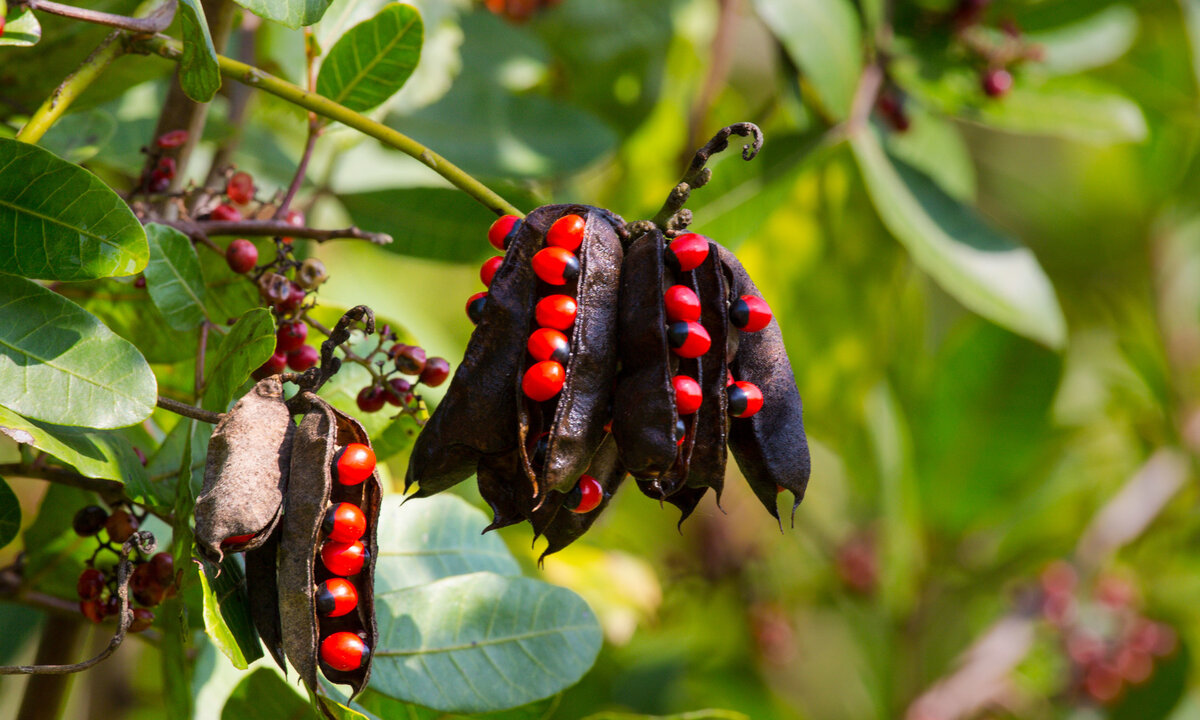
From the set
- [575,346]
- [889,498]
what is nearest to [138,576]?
[575,346]

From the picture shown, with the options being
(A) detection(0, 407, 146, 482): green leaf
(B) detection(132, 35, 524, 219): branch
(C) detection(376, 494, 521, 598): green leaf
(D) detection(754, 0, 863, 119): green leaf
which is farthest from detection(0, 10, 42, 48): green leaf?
(D) detection(754, 0, 863, 119): green leaf

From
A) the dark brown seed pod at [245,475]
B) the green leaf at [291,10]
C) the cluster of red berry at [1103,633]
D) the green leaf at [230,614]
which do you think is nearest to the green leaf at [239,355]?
the dark brown seed pod at [245,475]

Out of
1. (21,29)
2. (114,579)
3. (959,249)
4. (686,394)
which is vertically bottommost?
(959,249)

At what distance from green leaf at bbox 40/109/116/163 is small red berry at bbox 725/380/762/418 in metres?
0.73

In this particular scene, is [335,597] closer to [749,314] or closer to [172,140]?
[749,314]

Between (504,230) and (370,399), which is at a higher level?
(504,230)

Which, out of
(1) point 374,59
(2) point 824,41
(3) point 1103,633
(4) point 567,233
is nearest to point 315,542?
(4) point 567,233

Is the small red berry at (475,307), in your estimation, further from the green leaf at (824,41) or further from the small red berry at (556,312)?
the green leaf at (824,41)

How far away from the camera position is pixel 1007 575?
254cm

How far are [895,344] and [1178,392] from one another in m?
0.84

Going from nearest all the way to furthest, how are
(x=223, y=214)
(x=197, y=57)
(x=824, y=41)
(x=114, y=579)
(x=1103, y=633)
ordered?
(x=197, y=57), (x=114, y=579), (x=223, y=214), (x=824, y=41), (x=1103, y=633)

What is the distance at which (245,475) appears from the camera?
0.73 meters

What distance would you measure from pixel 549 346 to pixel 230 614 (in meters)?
0.31

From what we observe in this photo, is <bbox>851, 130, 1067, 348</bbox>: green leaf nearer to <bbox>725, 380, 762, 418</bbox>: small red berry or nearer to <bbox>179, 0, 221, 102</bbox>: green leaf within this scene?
<bbox>725, 380, 762, 418</bbox>: small red berry
